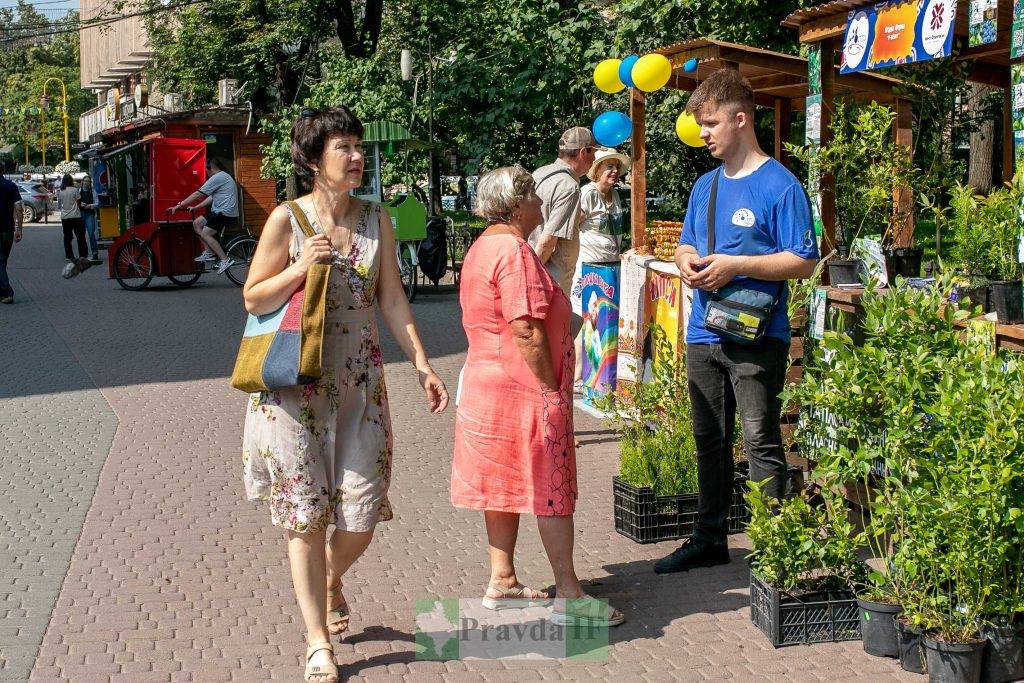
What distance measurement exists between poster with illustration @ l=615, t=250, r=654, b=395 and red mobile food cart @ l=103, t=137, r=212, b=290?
1086cm

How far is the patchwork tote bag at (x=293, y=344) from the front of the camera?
4.08m

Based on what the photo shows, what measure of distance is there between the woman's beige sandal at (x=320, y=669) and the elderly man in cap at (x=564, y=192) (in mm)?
4082

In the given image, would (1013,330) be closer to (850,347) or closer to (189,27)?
(850,347)

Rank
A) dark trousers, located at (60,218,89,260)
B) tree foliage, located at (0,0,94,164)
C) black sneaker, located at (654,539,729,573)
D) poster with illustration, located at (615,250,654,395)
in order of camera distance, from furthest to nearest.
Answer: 1. tree foliage, located at (0,0,94,164)
2. dark trousers, located at (60,218,89,260)
3. poster with illustration, located at (615,250,654,395)
4. black sneaker, located at (654,539,729,573)

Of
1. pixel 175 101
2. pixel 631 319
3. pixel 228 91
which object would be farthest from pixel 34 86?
pixel 631 319

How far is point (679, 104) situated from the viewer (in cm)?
1862

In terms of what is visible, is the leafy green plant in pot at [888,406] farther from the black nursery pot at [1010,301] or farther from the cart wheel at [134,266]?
the cart wheel at [134,266]

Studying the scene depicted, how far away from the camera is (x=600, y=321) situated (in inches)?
354

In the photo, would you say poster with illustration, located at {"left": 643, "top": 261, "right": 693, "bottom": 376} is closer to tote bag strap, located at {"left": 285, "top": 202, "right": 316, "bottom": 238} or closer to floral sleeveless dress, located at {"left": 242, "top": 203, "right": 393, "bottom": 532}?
floral sleeveless dress, located at {"left": 242, "top": 203, "right": 393, "bottom": 532}

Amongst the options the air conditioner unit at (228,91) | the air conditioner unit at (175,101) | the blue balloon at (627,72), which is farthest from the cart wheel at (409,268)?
the air conditioner unit at (175,101)

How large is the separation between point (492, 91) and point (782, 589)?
1569 cm

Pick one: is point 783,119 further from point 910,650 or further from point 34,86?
point 34,86

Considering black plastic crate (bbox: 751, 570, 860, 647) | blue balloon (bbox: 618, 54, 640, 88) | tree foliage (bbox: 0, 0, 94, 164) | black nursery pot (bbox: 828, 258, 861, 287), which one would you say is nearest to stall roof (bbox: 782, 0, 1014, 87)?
black nursery pot (bbox: 828, 258, 861, 287)

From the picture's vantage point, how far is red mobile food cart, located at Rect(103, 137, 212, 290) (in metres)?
18.2
